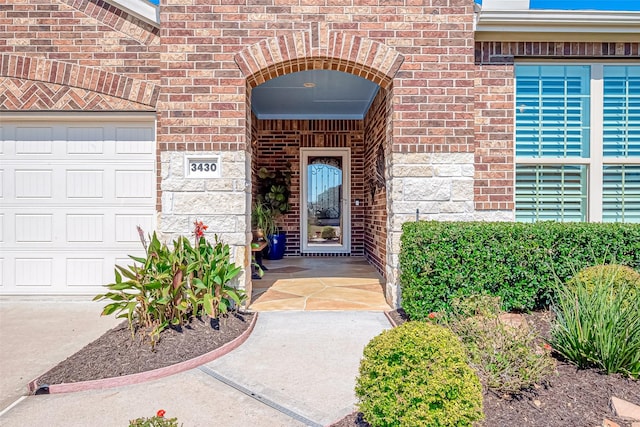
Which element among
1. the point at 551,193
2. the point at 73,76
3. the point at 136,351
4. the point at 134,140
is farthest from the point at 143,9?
the point at 551,193

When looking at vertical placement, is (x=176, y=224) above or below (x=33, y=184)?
below

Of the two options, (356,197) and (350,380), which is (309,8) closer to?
(350,380)

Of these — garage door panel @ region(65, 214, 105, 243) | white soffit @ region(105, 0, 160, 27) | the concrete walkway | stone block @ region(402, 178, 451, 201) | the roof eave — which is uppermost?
white soffit @ region(105, 0, 160, 27)

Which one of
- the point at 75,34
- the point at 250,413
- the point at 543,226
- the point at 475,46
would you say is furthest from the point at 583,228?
the point at 75,34

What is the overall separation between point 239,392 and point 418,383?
125 centimetres

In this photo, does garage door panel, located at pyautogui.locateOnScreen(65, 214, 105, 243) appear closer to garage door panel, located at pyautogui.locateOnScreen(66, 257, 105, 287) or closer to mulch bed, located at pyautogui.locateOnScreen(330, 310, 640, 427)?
garage door panel, located at pyautogui.locateOnScreen(66, 257, 105, 287)

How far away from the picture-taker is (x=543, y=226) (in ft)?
11.6

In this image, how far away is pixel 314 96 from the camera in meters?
6.52

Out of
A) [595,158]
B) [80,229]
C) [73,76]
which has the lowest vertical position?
[80,229]

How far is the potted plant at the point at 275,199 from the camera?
303 inches

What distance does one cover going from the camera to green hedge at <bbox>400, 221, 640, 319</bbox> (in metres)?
3.36

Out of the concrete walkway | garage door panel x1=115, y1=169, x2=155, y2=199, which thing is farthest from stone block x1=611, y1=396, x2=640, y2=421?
garage door panel x1=115, y1=169, x2=155, y2=199

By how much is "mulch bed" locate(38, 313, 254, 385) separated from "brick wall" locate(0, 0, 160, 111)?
109 inches

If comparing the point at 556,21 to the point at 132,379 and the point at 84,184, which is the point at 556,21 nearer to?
the point at 132,379
